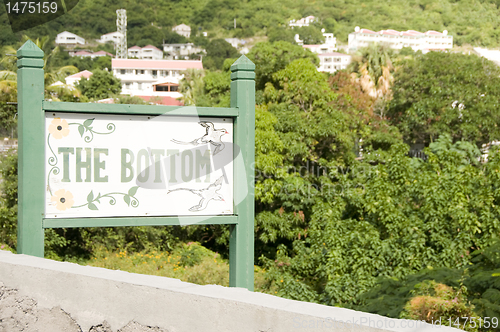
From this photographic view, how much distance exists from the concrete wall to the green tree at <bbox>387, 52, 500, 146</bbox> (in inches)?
784

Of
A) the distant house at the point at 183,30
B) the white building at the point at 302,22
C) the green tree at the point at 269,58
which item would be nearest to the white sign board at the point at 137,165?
the green tree at the point at 269,58

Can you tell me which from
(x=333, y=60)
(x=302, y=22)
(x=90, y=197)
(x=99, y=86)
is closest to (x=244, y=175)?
(x=90, y=197)

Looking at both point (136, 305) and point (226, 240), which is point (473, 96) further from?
point (136, 305)

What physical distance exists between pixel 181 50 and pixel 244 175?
102618 millimetres

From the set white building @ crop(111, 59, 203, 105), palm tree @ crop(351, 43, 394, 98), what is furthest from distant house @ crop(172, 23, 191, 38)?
palm tree @ crop(351, 43, 394, 98)

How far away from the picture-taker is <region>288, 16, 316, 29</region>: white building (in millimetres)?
111988

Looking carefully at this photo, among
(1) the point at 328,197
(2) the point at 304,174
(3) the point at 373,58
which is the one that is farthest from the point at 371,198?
(3) the point at 373,58

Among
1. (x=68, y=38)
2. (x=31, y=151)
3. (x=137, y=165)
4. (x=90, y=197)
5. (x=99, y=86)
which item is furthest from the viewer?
(x=68, y=38)

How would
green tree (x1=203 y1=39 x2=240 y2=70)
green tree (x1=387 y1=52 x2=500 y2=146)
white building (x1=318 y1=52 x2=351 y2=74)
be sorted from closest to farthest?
green tree (x1=387 y1=52 x2=500 y2=146), green tree (x1=203 y1=39 x2=240 y2=70), white building (x1=318 y1=52 x2=351 y2=74)

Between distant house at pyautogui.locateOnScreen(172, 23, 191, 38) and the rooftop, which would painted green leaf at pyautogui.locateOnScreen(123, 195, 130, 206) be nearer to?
the rooftop

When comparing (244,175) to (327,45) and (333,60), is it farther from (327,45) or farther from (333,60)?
(327,45)

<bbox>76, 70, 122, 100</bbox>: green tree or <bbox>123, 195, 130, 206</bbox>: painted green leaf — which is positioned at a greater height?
<bbox>76, 70, 122, 100</bbox>: green tree

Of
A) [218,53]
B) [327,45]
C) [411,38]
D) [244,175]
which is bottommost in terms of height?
[244,175]

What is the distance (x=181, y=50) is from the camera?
336 ft
